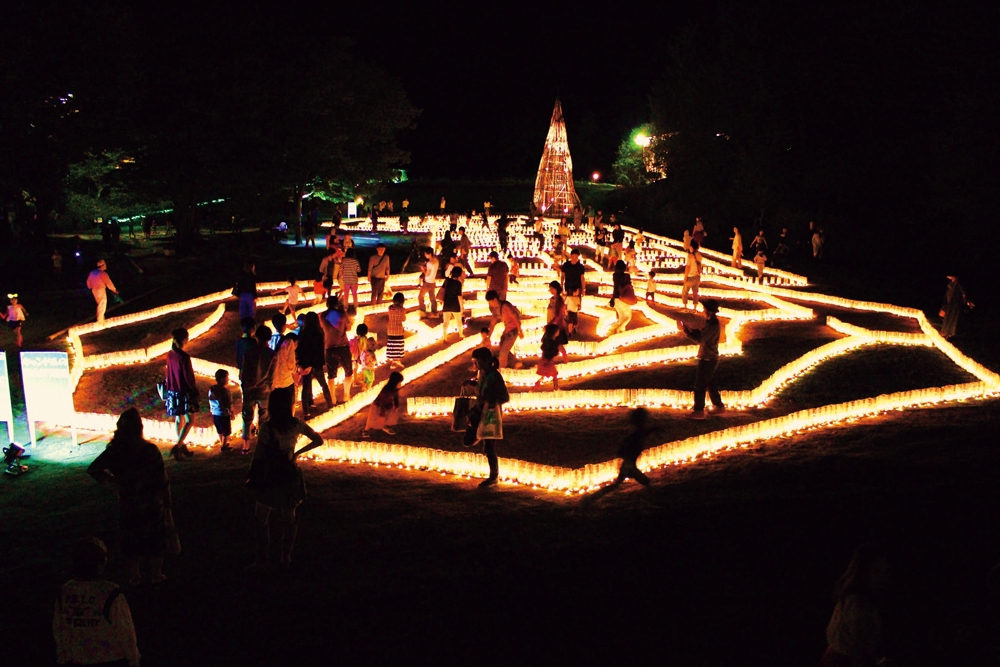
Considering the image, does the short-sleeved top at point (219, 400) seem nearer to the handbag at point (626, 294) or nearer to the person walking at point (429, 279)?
the person walking at point (429, 279)

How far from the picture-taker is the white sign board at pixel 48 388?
11617mm

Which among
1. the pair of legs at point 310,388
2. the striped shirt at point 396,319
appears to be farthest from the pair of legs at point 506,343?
the pair of legs at point 310,388

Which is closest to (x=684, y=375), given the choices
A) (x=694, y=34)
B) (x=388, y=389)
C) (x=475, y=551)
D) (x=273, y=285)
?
(x=388, y=389)

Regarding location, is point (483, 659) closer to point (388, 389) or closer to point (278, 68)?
point (388, 389)

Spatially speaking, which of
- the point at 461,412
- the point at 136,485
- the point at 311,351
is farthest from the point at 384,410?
the point at 136,485

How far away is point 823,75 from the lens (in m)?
35.3

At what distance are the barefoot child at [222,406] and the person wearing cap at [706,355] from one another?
19.9 feet

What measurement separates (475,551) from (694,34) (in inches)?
1777

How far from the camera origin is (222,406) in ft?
35.9

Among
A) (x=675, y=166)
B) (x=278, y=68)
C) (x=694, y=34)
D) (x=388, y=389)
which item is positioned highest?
(x=694, y=34)

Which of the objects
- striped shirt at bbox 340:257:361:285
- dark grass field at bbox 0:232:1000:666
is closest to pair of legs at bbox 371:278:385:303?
striped shirt at bbox 340:257:361:285

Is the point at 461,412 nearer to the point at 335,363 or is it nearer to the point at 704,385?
the point at 335,363

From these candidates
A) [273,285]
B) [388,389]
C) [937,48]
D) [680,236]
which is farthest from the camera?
[680,236]

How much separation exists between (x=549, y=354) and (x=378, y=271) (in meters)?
7.03
